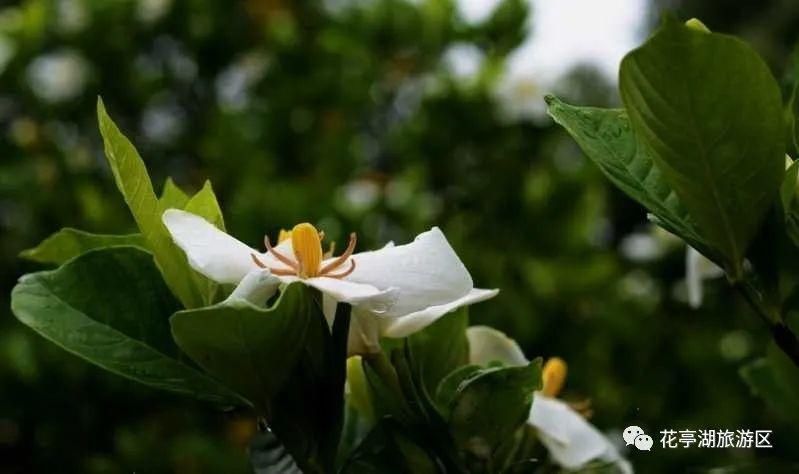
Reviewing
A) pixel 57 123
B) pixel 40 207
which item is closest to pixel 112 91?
pixel 57 123

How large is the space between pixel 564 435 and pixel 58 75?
198 centimetres

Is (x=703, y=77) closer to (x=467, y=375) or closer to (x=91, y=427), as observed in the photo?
(x=467, y=375)

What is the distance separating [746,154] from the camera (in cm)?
48

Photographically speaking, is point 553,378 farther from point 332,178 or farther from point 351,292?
point 332,178

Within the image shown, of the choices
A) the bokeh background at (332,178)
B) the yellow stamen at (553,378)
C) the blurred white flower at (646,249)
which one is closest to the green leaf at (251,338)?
the yellow stamen at (553,378)

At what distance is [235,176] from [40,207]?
37cm

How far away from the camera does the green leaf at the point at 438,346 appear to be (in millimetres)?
587

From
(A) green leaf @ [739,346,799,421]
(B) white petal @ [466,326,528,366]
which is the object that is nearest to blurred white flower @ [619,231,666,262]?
(A) green leaf @ [739,346,799,421]

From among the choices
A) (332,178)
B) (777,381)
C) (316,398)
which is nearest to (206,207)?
(316,398)

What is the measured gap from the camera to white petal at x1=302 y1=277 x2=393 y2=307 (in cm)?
47

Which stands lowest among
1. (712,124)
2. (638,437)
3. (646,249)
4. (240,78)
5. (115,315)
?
(646,249)

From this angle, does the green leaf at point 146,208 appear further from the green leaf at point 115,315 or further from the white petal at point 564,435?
the white petal at point 564,435

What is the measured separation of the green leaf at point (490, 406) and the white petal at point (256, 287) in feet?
0.32

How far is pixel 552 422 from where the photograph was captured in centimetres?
62
